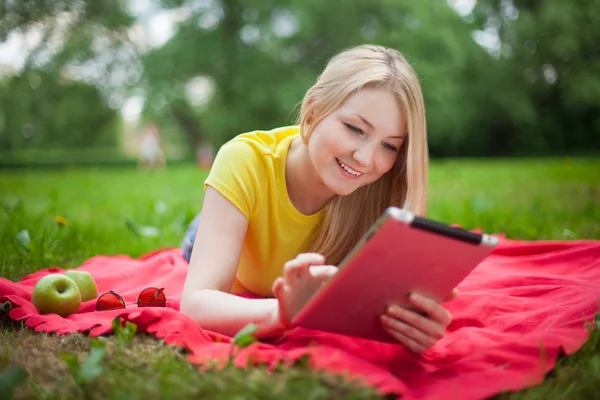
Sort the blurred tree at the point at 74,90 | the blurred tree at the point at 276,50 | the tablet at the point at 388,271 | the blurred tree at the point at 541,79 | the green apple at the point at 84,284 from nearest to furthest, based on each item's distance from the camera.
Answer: the tablet at the point at 388,271 → the green apple at the point at 84,284 → the blurred tree at the point at 74,90 → the blurred tree at the point at 541,79 → the blurred tree at the point at 276,50

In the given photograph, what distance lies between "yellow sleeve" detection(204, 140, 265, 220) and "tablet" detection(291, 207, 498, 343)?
547 millimetres

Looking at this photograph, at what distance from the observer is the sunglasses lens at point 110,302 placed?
215 cm

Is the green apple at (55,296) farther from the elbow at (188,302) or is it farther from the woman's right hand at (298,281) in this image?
the woman's right hand at (298,281)

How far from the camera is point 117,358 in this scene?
1539 millimetres

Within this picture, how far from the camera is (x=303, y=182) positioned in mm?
2244

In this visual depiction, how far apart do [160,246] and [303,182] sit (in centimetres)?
198

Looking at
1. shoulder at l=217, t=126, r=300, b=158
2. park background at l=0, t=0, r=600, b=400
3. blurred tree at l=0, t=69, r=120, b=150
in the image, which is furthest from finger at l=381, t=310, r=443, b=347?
blurred tree at l=0, t=69, r=120, b=150

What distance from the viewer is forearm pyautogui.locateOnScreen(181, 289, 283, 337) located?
5.60 feet

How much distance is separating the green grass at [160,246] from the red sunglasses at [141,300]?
0.31m

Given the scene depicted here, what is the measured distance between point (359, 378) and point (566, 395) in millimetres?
549

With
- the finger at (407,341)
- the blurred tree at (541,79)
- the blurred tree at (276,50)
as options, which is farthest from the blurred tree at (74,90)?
the finger at (407,341)

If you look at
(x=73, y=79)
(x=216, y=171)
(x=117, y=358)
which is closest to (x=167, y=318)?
(x=117, y=358)

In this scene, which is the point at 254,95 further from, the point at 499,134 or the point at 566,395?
the point at 566,395

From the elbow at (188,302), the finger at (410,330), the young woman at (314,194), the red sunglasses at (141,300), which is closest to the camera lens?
the finger at (410,330)
